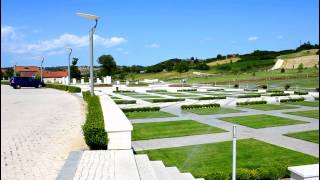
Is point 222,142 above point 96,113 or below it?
below

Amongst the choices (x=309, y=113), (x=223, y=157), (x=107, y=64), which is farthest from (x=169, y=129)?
(x=107, y=64)

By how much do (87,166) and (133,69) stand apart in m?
94.6

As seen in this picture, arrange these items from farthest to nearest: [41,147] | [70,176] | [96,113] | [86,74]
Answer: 1. [86,74]
2. [96,113]
3. [41,147]
4. [70,176]

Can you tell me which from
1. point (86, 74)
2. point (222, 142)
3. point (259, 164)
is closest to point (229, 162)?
point (259, 164)

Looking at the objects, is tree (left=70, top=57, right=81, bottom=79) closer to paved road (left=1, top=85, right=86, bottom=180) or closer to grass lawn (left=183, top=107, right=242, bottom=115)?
grass lawn (left=183, top=107, right=242, bottom=115)

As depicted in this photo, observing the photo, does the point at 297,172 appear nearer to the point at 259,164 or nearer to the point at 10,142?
the point at 259,164

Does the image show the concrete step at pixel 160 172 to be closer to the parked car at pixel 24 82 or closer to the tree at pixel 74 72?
the parked car at pixel 24 82

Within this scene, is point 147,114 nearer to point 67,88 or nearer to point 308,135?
point 308,135

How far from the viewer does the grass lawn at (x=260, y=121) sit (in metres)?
16.6

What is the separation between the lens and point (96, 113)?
1114 centimetres

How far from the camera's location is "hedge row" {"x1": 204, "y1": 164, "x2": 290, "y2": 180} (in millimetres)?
8000

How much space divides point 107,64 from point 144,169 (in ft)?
206

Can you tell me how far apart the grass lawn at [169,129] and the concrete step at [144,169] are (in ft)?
17.7

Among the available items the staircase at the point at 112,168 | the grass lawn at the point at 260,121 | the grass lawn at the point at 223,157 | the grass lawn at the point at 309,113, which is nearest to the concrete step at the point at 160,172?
the staircase at the point at 112,168
